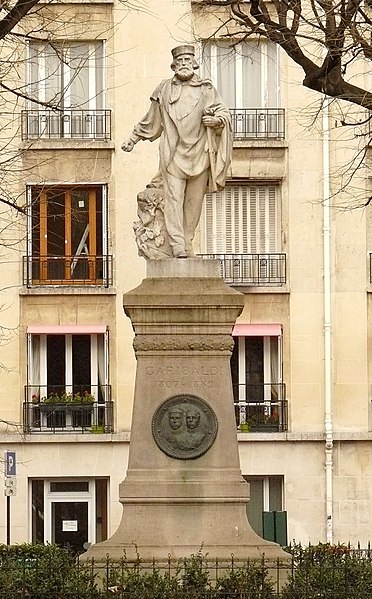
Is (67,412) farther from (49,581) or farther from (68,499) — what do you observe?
(49,581)

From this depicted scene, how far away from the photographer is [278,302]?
143ft

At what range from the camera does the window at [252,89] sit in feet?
143

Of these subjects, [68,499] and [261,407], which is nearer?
[261,407]

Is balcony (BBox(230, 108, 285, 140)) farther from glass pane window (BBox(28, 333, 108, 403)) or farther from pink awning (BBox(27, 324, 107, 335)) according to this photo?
glass pane window (BBox(28, 333, 108, 403))

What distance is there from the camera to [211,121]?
2144 cm

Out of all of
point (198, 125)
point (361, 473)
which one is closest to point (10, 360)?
point (361, 473)

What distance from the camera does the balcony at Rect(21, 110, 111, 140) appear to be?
43531 mm

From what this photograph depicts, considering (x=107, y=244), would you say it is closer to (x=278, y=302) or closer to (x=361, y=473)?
(x=278, y=302)

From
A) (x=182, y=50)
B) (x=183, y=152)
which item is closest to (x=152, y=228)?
(x=183, y=152)

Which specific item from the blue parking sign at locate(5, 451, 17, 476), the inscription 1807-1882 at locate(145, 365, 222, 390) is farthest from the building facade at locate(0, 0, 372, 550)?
the inscription 1807-1882 at locate(145, 365, 222, 390)

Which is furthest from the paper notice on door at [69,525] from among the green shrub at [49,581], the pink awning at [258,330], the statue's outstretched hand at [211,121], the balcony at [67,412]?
the green shrub at [49,581]

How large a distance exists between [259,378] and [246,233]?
324 cm

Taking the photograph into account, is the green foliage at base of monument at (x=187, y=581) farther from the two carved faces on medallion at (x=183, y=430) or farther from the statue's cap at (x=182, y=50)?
the statue's cap at (x=182, y=50)

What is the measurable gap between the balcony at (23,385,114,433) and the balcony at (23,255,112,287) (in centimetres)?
233
